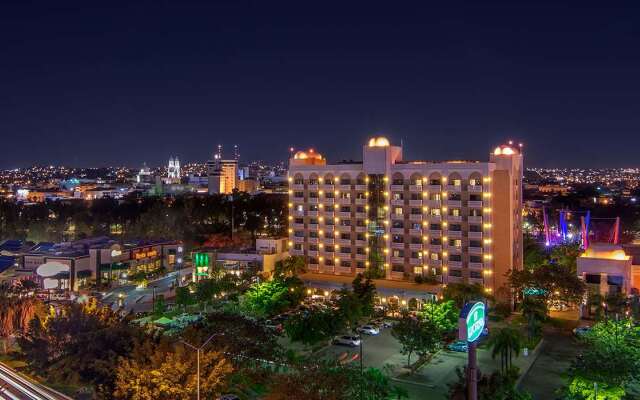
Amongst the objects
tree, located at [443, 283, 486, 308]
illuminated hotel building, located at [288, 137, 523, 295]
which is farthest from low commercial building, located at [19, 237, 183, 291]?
tree, located at [443, 283, 486, 308]

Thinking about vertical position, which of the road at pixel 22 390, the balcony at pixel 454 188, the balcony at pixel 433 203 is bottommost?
the road at pixel 22 390

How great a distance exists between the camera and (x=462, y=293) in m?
42.4

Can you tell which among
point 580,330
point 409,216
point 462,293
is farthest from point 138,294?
point 580,330

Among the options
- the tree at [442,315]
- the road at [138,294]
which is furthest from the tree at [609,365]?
the road at [138,294]

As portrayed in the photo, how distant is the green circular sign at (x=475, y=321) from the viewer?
1633cm

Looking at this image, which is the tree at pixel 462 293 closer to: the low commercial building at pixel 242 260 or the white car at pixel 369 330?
the white car at pixel 369 330

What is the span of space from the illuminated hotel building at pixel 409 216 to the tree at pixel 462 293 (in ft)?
14.6

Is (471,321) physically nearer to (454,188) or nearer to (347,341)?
(347,341)

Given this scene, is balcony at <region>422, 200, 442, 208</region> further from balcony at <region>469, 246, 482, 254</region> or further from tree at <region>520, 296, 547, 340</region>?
tree at <region>520, 296, 547, 340</region>

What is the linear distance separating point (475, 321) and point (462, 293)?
26532mm

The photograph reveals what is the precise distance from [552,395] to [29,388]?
28698 millimetres

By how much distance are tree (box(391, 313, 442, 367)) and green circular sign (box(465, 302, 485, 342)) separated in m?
16.0

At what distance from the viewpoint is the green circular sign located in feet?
53.6

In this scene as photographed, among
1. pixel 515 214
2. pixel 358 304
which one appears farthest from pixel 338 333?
pixel 515 214
